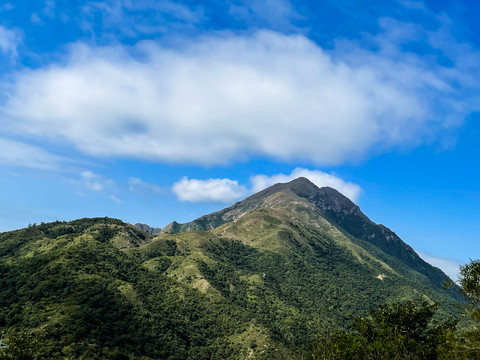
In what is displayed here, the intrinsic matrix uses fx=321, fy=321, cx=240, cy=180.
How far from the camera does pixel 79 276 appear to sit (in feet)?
654

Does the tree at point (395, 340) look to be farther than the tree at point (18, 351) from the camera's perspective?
No

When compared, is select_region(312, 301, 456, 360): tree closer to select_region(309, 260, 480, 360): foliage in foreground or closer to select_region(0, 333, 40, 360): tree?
select_region(309, 260, 480, 360): foliage in foreground

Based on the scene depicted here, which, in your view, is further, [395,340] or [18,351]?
[18,351]

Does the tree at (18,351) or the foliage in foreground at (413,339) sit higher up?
the foliage in foreground at (413,339)

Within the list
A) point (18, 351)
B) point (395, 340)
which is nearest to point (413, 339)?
point (395, 340)

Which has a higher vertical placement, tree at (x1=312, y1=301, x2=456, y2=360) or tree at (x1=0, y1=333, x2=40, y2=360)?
tree at (x1=312, y1=301, x2=456, y2=360)

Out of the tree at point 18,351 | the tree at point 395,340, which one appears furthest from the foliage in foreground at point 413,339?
the tree at point 18,351

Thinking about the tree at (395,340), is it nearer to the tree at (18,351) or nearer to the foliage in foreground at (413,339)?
the foliage in foreground at (413,339)

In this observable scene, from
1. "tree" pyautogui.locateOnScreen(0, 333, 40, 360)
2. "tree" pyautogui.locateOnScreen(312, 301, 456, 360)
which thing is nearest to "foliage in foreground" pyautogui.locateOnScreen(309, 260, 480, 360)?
"tree" pyautogui.locateOnScreen(312, 301, 456, 360)

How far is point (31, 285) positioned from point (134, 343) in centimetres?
7049

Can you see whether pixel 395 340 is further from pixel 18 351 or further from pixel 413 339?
pixel 18 351

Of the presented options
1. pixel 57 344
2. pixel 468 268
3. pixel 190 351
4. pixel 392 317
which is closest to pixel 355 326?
pixel 392 317

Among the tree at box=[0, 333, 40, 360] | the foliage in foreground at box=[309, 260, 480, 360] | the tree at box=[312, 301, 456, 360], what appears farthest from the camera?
the tree at box=[0, 333, 40, 360]

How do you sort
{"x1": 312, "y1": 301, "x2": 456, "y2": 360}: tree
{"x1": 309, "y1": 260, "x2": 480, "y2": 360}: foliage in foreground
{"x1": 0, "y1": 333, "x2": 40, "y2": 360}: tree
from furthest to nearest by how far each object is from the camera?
1. {"x1": 0, "y1": 333, "x2": 40, "y2": 360}: tree
2. {"x1": 312, "y1": 301, "x2": 456, "y2": 360}: tree
3. {"x1": 309, "y1": 260, "x2": 480, "y2": 360}: foliage in foreground
